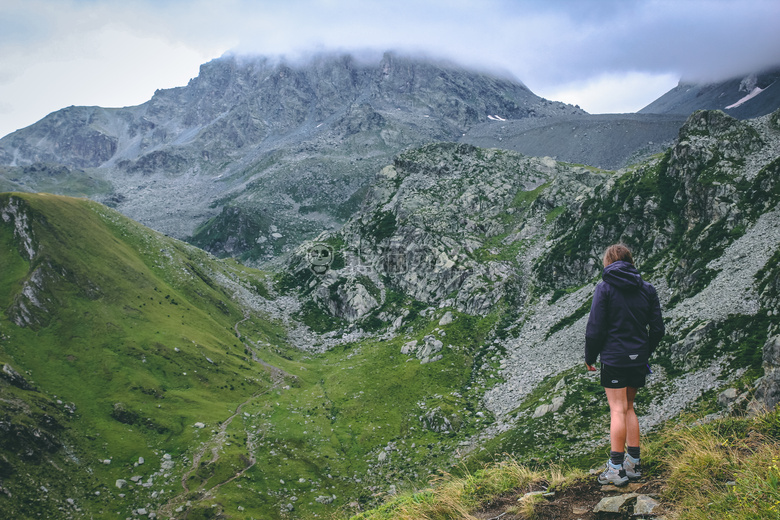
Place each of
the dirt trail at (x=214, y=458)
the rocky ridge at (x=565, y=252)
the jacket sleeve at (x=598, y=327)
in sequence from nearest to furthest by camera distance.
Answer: the jacket sleeve at (x=598, y=327), the rocky ridge at (x=565, y=252), the dirt trail at (x=214, y=458)

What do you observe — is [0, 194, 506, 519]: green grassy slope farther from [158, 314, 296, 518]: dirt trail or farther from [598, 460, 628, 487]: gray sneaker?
[598, 460, 628, 487]: gray sneaker

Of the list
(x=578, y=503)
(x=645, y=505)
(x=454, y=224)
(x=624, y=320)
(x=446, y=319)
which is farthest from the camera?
(x=454, y=224)

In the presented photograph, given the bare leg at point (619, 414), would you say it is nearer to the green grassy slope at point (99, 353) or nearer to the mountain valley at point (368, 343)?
the mountain valley at point (368, 343)

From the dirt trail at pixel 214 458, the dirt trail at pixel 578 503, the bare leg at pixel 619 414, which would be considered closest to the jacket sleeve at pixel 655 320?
the bare leg at pixel 619 414

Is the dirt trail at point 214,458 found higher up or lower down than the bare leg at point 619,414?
lower down

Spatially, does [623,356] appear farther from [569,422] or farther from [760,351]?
[569,422]

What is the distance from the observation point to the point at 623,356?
984 cm

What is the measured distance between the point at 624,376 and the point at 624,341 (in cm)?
83

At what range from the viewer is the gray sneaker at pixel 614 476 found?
9359 millimetres

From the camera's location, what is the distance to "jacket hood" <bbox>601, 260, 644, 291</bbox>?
9867 millimetres

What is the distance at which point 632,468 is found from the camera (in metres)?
9.61

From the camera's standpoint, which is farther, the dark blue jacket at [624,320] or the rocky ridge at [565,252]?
the rocky ridge at [565,252]

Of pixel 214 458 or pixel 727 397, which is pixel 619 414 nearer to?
Result: pixel 727 397

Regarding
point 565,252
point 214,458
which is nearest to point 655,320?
point 214,458
